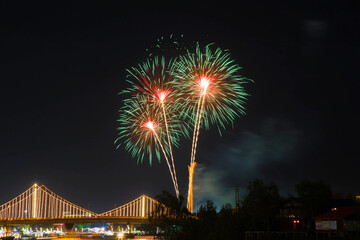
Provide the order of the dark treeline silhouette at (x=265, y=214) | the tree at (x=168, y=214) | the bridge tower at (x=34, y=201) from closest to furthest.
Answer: the dark treeline silhouette at (x=265, y=214)
the tree at (x=168, y=214)
the bridge tower at (x=34, y=201)

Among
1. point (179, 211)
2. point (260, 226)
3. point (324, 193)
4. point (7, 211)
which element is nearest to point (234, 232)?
point (260, 226)

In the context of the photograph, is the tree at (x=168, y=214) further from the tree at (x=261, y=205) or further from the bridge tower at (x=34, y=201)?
the bridge tower at (x=34, y=201)

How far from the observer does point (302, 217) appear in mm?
61125

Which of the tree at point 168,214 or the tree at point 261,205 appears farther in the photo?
the tree at point 168,214

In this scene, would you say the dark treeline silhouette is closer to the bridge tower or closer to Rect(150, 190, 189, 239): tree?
Rect(150, 190, 189, 239): tree

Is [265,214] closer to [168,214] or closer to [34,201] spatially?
[168,214]

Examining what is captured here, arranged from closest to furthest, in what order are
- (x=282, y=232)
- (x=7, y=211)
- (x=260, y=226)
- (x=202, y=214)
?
1. (x=282, y=232)
2. (x=260, y=226)
3. (x=202, y=214)
4. (x=7, y=211)

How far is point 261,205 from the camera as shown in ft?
194

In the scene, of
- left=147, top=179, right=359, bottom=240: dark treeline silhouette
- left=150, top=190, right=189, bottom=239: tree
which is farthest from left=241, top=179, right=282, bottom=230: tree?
left=150, top=190, right=189, bottom=239: tree

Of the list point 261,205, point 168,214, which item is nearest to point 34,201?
point 168,214

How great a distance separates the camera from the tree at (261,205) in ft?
191

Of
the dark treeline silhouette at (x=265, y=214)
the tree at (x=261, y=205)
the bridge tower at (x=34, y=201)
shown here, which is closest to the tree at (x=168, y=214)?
the dark treeline silhouette at (x=265, y=214)

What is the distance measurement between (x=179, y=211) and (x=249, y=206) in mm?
19592

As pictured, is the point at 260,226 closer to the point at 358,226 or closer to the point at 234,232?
the point at 234,232
